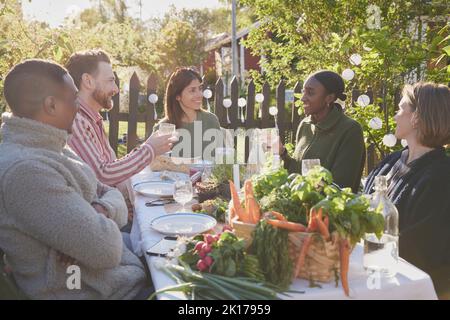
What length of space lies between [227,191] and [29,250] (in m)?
1.22

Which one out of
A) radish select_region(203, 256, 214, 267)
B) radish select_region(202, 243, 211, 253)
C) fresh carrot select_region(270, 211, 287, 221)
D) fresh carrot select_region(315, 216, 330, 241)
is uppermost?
fresh carrot select_region(270, 211, 287, 221)

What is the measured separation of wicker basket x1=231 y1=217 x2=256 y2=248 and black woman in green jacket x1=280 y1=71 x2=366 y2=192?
207cm

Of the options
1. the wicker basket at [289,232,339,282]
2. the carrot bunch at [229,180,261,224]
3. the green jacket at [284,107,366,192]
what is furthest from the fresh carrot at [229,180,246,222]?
the green jacket at [284,107,366,192]

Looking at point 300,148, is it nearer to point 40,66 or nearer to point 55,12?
point 40,66

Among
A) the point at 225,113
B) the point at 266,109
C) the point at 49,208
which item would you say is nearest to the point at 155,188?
the point at 49,208

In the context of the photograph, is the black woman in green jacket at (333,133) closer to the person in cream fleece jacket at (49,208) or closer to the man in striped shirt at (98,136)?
the man in striped shirt at (98,136)

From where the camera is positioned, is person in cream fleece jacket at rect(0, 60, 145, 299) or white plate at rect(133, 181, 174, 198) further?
white plate at rect(133, 181, 174, 198)

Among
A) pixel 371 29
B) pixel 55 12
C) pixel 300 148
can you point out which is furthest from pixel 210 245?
pixel 55 12

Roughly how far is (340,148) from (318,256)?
221cm

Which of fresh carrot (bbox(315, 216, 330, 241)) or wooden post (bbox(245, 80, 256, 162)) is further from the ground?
wooden post (bbox(245, 80, 256, 162))

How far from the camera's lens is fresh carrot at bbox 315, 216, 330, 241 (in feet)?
5.05

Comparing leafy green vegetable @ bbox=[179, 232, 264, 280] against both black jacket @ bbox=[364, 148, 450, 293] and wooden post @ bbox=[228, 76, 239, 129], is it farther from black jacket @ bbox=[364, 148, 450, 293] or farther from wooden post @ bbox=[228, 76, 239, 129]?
wooden post @ bbox=[228, 76, 239, 129]

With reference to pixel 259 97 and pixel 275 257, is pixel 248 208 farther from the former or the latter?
pixel 259 97

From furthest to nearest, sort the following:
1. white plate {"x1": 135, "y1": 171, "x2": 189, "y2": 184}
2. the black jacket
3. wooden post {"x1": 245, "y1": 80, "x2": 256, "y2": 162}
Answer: wooden post {"x1": 245, "y1": 80, "x2": 256, "y2": 162}, white plate {"x1": 135, "y1": 171, "x2": 189, "y2": 184}, the black jacket
